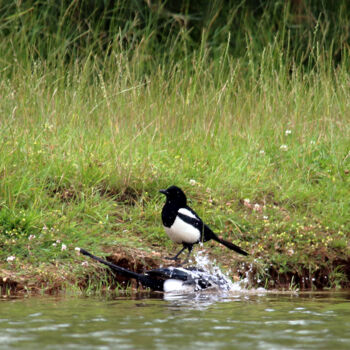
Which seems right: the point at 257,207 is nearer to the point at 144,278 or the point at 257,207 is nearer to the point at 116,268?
the point at 144,278

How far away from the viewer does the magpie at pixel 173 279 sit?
5723mm

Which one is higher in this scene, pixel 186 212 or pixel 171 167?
pixel 171 167

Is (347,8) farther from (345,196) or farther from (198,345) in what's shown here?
(198,345)

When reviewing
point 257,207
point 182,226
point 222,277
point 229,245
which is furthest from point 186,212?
point 257,207

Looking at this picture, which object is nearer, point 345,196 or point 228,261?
point 228,261

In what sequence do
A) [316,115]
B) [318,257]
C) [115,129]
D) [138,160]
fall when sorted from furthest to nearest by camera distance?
[316,115] → [115,129] → [138,160] → [318,257]

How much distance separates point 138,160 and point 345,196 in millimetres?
2176

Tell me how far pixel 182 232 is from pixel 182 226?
5 centimetres

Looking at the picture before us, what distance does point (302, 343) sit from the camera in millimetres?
3631

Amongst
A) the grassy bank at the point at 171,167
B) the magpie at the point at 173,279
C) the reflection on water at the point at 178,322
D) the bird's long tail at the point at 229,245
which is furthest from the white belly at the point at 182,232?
the reflection on water at the point at 178,322

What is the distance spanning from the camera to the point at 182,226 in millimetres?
6020

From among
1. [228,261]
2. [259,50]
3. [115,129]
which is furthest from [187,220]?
[259,50]

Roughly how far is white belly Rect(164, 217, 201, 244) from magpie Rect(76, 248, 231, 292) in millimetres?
339

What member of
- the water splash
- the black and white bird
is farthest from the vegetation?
the black and white bird
